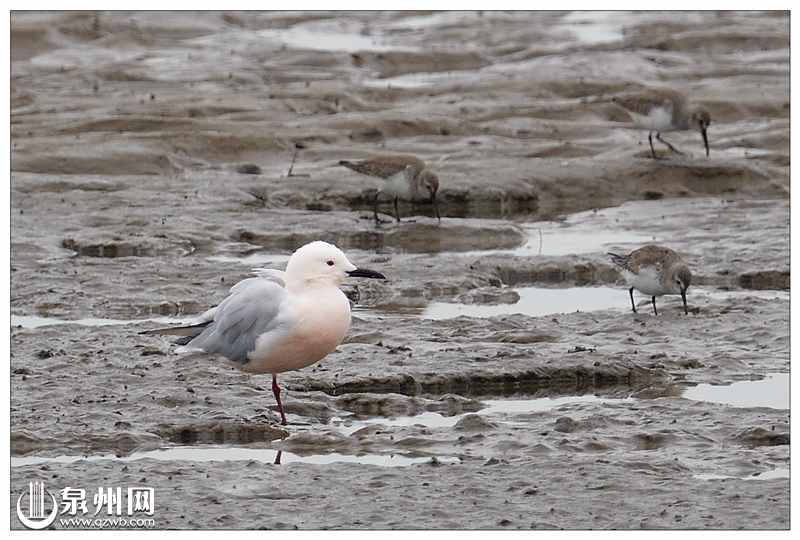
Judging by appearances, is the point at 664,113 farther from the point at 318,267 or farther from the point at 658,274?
the point at 318,267

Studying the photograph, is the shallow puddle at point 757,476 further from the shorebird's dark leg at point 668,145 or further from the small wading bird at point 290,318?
the shorebird's dark leg at point 668,145

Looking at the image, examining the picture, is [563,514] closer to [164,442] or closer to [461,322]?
[164,442]

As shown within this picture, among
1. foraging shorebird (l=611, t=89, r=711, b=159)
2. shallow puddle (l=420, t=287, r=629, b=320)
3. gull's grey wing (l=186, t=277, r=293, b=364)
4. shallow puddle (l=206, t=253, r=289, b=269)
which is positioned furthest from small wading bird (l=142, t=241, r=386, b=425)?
foraging shorebird (l=611, t=89, r=711, b=159)

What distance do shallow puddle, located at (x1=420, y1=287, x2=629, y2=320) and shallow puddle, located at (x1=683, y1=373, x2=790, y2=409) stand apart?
2.07 m

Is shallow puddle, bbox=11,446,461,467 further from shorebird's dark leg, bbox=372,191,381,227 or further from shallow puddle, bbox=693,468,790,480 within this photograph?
shorebird's dark leg, bbox=372,191,381,227

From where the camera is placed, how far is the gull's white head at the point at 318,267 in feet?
27.0

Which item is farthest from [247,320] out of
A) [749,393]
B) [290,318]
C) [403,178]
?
[403,178]

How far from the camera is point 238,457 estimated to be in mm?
7543

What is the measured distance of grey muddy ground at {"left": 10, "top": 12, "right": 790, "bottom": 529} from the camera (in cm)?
709

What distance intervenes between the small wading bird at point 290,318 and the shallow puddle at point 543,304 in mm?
2299

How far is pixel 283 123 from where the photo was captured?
60.1ft

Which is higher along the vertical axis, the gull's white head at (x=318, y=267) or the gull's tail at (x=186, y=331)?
the gull's white head at (x=318, y=267)

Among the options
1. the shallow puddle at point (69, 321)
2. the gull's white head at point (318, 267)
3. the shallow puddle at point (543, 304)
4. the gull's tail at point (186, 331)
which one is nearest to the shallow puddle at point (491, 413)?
the gull's white head at point (318, 267)

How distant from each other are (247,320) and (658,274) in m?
3.42
